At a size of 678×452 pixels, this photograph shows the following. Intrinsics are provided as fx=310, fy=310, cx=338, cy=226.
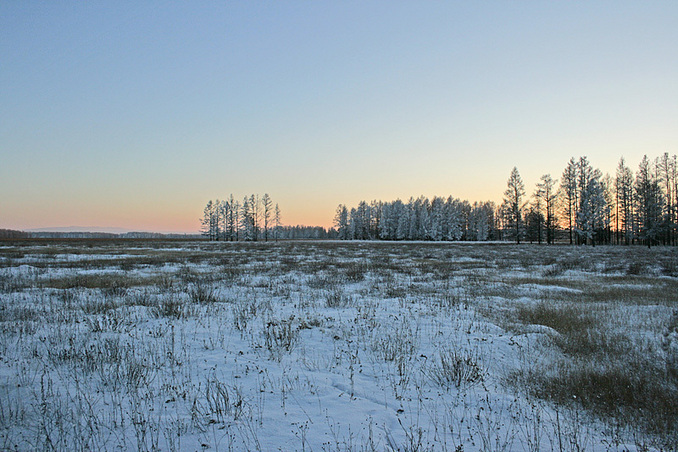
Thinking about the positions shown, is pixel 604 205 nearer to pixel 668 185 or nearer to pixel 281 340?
pixel 668 185

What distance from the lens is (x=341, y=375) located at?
5121 millimetres

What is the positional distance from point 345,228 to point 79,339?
101 meters

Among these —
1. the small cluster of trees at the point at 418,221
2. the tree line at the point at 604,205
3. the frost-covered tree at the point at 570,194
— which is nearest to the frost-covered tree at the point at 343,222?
the small cluster of trees at the point at 418,221

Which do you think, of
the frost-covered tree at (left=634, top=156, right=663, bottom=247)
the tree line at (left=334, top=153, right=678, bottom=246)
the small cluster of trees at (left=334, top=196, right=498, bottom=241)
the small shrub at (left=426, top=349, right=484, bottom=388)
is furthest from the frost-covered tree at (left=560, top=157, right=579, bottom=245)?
the small shrub at (left=426, top=349, right=484, bottom=388)

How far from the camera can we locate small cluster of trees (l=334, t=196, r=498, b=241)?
85750 mm

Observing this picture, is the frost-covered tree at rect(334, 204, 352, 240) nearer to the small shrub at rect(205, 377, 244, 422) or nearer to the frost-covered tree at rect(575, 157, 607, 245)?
the frost-covered tree at rect(575, 157, 607, 245)

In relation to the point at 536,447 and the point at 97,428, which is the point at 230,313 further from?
the point at 536,447

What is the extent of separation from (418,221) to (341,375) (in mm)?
91589

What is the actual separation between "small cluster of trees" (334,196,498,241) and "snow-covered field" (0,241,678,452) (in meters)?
77.8

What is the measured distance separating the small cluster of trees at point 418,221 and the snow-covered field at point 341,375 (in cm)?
7783

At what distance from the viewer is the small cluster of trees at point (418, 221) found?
8575 cm

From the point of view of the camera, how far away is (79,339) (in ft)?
21.3

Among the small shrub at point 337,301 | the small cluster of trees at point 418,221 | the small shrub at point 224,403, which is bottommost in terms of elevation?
the small shrub at point 337,301

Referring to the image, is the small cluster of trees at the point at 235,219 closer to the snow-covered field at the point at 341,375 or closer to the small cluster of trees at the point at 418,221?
the small cluster of trees at the point at 418,221
